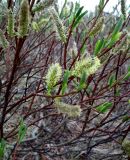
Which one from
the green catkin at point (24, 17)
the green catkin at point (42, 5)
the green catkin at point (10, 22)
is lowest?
the green catkin at point (24, 17)

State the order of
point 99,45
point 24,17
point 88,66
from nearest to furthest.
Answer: point 24,17
point 88,66
point 99,45

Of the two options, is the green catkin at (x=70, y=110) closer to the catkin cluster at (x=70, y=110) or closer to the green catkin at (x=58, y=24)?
the catkin cluster at (x=70, y=110)

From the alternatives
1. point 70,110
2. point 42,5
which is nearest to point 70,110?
point 70,110

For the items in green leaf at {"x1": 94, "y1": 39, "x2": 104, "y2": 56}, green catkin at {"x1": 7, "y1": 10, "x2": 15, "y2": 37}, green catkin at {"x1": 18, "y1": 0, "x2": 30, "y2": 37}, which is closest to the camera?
green catkin at {"x1": 18, "y1": 0, "x2": 30, "y2": 37}

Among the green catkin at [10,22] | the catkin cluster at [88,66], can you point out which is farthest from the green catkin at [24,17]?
the catkin cluster at [88,66]

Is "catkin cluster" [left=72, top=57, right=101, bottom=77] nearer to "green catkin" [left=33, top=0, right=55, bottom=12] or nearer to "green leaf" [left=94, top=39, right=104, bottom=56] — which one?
"green leaf" [left=94, top=39, right=104, bottom=56]

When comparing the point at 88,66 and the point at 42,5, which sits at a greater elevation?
the point at 42,5

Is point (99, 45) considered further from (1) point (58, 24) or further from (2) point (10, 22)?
(2) point (10, 22)

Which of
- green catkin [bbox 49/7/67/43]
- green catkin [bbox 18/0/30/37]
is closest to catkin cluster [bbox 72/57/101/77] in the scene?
green catkin [bbox 49/7/67/43]

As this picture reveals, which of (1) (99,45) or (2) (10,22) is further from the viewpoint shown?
(1) (99,45)

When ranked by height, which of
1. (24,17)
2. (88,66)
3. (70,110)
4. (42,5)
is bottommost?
(70,110)

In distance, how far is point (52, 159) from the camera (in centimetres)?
218

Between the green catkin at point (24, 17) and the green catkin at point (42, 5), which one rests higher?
the green catkin at point (42, 5)

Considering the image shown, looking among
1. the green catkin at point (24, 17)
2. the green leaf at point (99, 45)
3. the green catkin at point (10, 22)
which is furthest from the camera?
the green leaf at point (99, 45)
